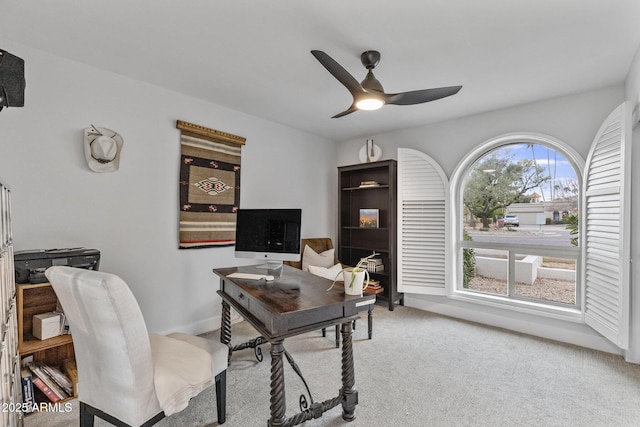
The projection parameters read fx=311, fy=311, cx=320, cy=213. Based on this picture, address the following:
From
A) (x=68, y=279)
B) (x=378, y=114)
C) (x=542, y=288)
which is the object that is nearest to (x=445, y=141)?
(x=378, y=114)

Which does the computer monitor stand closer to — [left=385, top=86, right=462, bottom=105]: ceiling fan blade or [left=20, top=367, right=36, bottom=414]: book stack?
[left=385, top=86, right=462, bottom=105]: ceiling fan blade

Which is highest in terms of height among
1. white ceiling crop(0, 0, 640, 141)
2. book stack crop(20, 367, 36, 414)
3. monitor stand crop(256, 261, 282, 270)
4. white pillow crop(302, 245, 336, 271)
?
white ceiling crop(0, 0, 640, 141)

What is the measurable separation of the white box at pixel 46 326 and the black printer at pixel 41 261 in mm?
273

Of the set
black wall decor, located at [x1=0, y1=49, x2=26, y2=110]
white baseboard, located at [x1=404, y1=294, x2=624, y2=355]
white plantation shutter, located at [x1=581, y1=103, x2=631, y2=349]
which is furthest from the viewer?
white baseboard, located at [x1=404, y1=294, x2=624, y2=355]

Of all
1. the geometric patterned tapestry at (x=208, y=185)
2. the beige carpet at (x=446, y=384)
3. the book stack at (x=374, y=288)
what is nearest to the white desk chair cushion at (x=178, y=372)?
the beige carpet at (x=446, y=384)

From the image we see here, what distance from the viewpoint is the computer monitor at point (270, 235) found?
2.52 metres

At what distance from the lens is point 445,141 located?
158 inches

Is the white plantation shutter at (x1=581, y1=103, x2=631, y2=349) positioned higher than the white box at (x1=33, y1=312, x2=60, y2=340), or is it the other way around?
the white plantation shutter at (x1=581, y1=103, x2=631, y2=349)

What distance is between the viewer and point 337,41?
219 cm

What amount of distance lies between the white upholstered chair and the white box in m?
0.84

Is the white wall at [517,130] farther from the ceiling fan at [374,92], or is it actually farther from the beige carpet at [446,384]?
the ceiling fan at [374,92]

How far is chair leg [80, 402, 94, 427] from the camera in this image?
162 centimetres

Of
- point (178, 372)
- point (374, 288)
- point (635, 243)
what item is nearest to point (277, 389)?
point (178, 372)

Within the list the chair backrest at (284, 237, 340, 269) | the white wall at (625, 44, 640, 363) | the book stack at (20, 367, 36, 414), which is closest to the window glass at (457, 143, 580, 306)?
the white wall at (625, 44, 640, 363)
